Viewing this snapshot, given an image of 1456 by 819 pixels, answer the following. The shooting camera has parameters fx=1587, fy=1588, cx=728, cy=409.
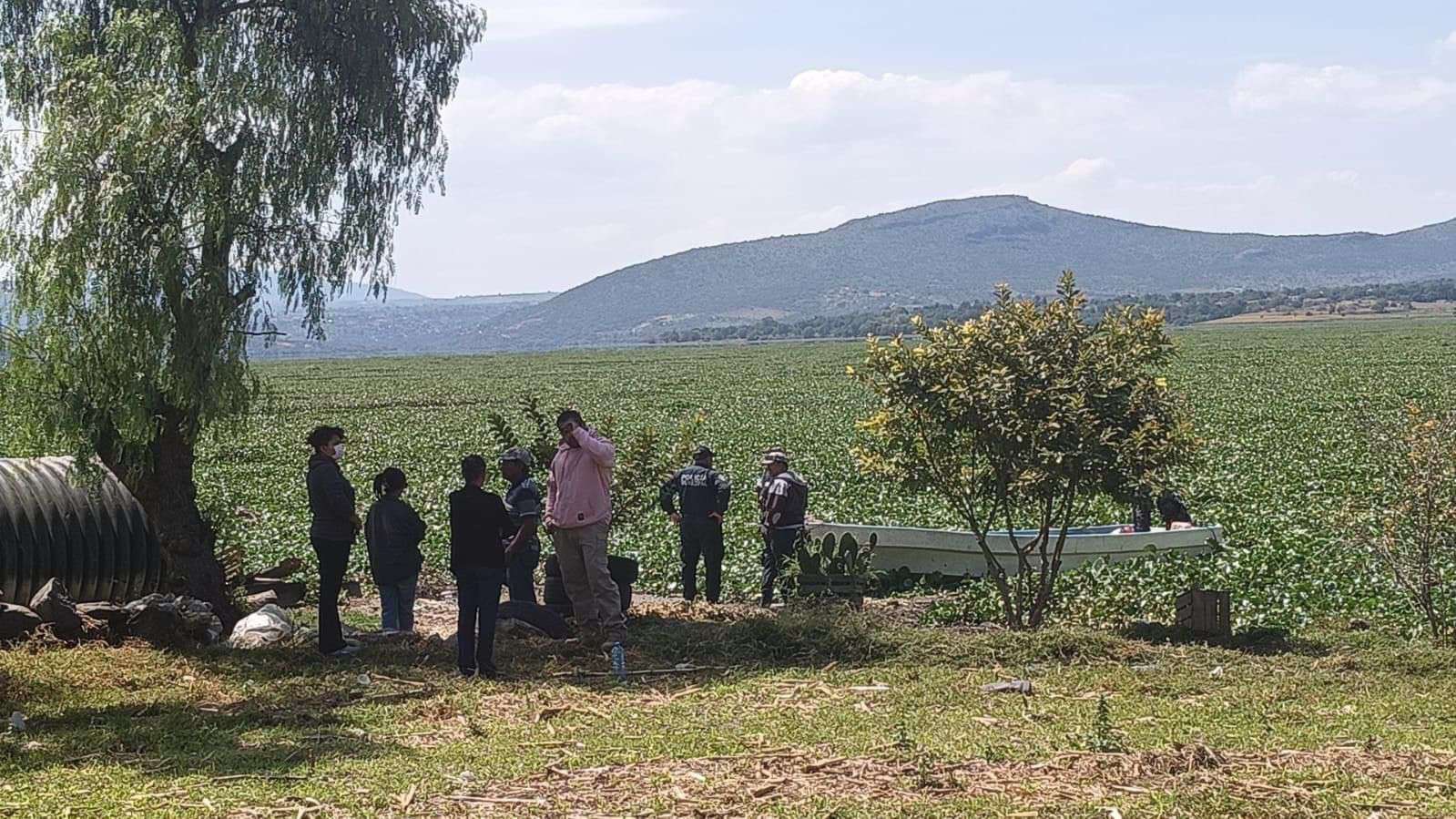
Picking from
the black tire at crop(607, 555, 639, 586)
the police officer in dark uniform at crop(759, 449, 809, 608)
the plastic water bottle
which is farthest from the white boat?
the plastic water bottle

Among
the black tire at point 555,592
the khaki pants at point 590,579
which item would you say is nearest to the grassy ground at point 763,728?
the khaki pants at point 590,579

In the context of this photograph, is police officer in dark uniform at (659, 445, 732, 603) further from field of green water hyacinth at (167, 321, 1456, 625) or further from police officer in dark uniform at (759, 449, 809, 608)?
field of green water hyacinth at (167, 321, 1456, 625)

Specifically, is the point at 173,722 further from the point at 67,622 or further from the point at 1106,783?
the point at 1106,783

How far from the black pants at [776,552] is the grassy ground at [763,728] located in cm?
199

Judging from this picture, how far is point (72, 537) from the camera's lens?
44.9ft

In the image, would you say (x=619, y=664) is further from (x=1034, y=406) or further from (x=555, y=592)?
(x=1034, y=406)

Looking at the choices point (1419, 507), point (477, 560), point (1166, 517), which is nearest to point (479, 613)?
point (477, 560)

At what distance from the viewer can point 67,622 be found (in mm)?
12398

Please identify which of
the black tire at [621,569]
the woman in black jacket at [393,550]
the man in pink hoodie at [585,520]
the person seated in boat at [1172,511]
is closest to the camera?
the man in pink hoodie at [585,520]

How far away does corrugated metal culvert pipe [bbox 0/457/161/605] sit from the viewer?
44.0ft

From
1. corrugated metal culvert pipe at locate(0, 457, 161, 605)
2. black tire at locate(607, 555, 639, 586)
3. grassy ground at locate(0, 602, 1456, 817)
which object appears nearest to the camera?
grassy ground at locate(0, 602, 1456, 817)

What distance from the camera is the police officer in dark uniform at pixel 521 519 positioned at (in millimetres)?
12969

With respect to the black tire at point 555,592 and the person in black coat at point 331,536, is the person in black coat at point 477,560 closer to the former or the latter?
the person in black coat at point 331,536

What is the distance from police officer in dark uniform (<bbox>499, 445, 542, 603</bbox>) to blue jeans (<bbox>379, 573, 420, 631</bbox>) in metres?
0.85
